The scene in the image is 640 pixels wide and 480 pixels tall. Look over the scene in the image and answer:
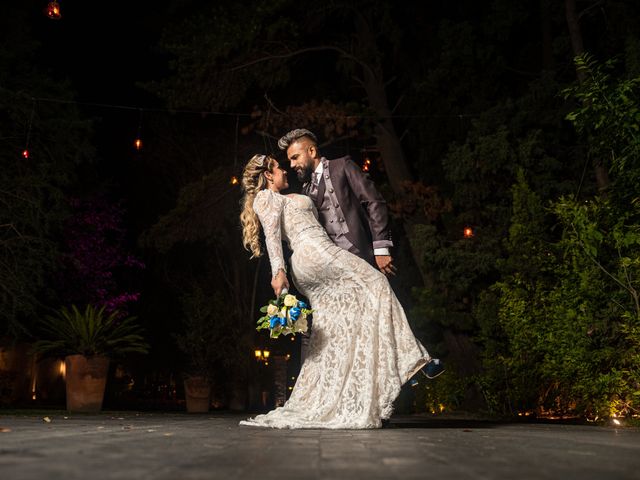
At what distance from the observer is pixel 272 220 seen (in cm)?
603

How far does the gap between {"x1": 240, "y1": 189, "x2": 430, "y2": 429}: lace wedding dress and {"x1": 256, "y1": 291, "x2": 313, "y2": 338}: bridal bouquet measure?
0.35m

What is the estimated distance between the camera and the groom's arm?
6066mm

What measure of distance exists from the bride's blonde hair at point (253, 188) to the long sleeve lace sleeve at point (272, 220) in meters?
0.13

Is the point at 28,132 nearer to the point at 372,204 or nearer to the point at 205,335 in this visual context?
the point at 205,335

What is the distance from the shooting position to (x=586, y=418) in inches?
343

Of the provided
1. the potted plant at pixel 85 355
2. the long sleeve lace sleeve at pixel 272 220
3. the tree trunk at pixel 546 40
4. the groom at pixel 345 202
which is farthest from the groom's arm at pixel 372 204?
the tree trunk at pixel 546 40

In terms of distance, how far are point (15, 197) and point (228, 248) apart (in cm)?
960

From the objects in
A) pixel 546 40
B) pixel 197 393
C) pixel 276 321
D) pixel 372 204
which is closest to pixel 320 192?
pixel 372 204

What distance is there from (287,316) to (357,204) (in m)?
1.24

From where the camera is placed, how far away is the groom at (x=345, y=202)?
20.0 ft

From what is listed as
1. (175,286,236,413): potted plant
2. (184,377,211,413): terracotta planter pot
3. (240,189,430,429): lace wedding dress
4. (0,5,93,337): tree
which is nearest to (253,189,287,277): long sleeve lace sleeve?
(240,189,430,429): lace wedding dress

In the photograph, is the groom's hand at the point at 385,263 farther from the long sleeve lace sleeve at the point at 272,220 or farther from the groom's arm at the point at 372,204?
the long sleeve lace sleeve at the point at 272,220

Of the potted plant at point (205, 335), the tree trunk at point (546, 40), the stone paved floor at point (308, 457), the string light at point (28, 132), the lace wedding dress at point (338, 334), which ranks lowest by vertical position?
the stone paved floor at point (308, 457)

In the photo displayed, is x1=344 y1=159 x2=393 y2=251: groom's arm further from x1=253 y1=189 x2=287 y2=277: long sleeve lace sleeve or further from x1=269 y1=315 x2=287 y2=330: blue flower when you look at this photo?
x1=269 y1=315 x2=287 y2=330: blue flower
